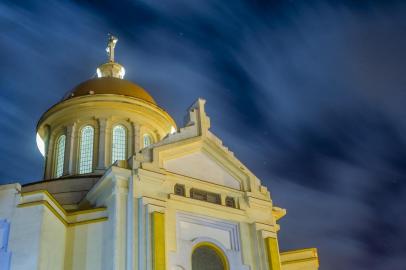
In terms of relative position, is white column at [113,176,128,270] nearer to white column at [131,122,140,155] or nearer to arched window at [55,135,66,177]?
white column at [131,122,140,155]

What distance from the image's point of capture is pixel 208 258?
930 inches

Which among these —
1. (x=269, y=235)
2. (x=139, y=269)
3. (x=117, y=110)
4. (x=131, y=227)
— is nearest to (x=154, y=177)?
(x=131, y=227)

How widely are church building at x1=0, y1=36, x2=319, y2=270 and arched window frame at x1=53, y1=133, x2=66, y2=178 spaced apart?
59 millimetres

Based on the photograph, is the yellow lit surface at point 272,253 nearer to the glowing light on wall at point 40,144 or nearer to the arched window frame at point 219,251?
the arched window frame at point 219,251

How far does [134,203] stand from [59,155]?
10.1m

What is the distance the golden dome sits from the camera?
3184 cm

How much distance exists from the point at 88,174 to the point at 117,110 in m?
4.26

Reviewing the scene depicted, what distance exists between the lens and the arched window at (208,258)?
76.1ft

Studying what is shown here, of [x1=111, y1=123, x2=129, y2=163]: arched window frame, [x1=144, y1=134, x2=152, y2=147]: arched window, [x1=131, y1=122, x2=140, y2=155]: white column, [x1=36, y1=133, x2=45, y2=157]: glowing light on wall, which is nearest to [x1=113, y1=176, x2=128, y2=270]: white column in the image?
[x1=111, y1=123, x2=129, y2=163]: arched window frame

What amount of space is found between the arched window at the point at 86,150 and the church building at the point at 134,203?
54 millimetres

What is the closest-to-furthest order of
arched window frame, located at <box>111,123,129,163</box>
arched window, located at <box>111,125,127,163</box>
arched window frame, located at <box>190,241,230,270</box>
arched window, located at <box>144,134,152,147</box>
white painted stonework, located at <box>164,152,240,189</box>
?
arched window frame, located at <box>190,241,230,270</box> < white painted stonework, located at <box>164,152,240,189</box> < arched window frame, located at <box>111,123,129,163</box> < arched window, located at <box>111,125,127,163</box> < arched window, located at <box>144,134,152,147</box>

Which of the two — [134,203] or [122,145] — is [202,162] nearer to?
[134,203]

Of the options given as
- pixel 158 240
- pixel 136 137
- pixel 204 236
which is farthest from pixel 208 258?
pixel 136 137

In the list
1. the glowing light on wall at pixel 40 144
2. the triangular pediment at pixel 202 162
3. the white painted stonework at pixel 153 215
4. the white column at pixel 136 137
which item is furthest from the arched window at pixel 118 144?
the triangular pediment at pixel 202 162
